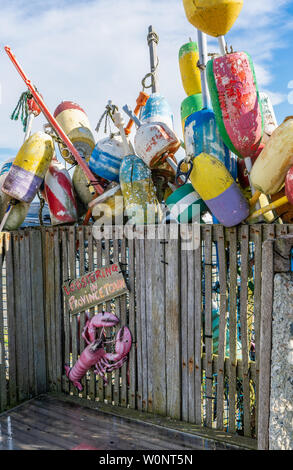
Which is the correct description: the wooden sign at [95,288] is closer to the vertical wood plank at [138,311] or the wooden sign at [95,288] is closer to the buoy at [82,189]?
the vertical wood plank at [138,311]

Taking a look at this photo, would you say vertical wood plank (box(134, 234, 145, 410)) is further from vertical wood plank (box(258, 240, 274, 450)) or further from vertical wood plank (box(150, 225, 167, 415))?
vertical wood plank (box(258, 240, 274, 450))

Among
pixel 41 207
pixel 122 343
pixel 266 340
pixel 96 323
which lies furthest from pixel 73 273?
pixel 266 340

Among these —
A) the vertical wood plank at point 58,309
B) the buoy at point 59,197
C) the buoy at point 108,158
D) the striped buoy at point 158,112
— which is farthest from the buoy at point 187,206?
the vertical wood plank at point 58,309

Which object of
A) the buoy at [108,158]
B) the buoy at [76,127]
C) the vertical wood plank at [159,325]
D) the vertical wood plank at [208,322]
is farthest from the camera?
the buoy at [76,127]

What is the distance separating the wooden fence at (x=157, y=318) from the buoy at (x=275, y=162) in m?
0.30

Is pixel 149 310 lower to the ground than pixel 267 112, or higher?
lower

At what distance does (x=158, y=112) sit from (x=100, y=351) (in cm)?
227

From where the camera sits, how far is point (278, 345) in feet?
5.87

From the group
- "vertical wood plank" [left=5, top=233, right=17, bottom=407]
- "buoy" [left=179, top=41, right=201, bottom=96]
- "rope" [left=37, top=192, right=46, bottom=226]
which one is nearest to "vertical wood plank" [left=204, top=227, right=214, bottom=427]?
"buoy" [left=179, top=41, right=201, bottom=96]

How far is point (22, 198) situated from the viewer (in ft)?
12.7

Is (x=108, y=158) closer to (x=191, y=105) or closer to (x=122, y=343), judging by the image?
(x=191, y=105)

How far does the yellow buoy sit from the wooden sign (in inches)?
80.4

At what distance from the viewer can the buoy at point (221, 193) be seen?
2.92 m

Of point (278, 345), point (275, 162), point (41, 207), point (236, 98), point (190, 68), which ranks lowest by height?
point (278, 345)
